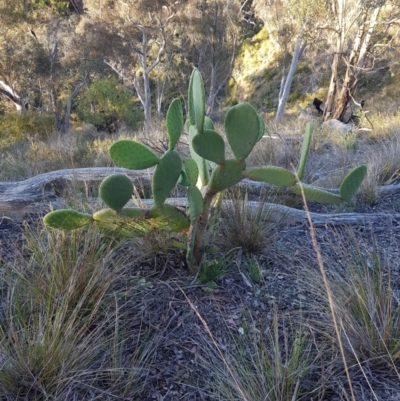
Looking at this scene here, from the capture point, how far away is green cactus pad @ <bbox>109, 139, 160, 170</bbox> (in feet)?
5.77

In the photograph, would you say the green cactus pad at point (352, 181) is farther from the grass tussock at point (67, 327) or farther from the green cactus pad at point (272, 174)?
the grass tussock at point (67, 327)

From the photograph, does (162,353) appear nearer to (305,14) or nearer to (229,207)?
(229,207)

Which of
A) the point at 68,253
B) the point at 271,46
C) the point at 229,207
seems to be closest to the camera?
the point at 68,253

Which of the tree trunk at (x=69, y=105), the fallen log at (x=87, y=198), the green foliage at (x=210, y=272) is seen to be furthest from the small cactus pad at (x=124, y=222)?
the tree trunk at (x=69, y=105)

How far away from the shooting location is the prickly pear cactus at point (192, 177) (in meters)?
1.68

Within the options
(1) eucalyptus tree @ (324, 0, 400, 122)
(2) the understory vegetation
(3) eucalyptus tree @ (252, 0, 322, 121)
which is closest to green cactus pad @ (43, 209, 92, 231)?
(2) the understory vegetation

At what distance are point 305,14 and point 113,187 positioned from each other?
1076 cm

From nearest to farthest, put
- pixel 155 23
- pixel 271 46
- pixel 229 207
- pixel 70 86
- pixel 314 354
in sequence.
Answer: pixel 314 354 → pixel 229 207 → pixel 155 23 → pixel 70 86 → pixel 271 46

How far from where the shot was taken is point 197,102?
73.6 inches

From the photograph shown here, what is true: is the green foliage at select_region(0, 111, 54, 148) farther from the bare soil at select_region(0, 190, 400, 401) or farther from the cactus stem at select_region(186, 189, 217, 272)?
the cactus stem at select_region(186, 189, 217, 272)

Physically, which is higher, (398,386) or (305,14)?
(305,14)

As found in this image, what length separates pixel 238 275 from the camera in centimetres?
221

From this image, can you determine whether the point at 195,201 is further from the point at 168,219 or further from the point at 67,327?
the point at 67,327

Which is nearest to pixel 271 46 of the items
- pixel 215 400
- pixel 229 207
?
pixel 229 207
